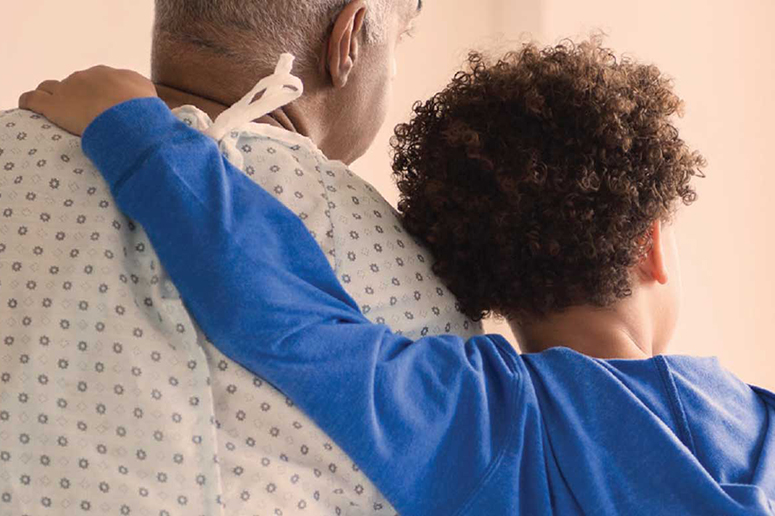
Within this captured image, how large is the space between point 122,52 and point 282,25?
1.29 metres

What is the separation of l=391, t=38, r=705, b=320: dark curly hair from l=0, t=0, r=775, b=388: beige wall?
1.15m

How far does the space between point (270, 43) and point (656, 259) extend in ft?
1.58

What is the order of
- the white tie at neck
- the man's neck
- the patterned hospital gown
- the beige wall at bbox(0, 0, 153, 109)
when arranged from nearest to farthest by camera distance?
1. the patterned hospital gown
2. the white tie at neck
3. the man's neck
4. the beige wall at bbox(0, 0, 153, 109)

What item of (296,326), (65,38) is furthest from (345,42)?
(65,38)

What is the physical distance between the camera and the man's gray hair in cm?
113

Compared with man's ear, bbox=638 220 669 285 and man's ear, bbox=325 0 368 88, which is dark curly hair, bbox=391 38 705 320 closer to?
man's ear, bbox=638 220 669 285

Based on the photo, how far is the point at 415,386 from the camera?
0.96m

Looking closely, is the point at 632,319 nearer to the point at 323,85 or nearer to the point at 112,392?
the point at 323,85

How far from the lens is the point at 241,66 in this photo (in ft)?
3.71

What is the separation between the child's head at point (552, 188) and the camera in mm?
1089

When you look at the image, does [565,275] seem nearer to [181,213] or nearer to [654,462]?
[654,462]

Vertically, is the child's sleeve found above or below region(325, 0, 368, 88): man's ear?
below

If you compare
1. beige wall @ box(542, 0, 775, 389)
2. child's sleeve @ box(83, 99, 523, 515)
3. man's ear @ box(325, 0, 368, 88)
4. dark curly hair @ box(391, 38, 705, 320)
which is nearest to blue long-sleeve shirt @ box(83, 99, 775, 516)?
child's sleeve @ box(83, 99, 523, 515)

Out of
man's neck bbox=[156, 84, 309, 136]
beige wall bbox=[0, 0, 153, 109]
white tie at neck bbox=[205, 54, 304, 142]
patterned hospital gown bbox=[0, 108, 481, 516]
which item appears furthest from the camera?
beige wall bbox=[0, 0, 153, 109]
